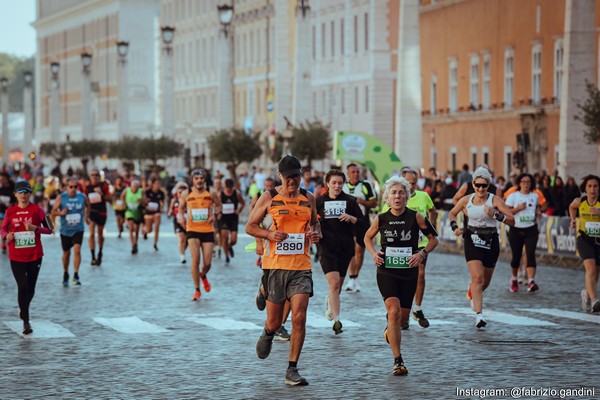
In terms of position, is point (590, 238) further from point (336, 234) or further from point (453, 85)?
point (453, 85)

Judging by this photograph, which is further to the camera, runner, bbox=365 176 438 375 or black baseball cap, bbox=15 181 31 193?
black baseball cap, bbox=15 181 31 193

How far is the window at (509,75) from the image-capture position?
192 feet

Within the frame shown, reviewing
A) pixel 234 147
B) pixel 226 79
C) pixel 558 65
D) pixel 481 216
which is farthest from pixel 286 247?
pixel 234 147

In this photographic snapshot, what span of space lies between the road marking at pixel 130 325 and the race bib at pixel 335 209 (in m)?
2.23

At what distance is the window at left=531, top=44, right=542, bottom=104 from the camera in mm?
55688

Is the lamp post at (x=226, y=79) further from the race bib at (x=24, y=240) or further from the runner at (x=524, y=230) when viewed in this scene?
the race bib at (x=24, y=240)

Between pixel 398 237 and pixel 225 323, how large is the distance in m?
5.07

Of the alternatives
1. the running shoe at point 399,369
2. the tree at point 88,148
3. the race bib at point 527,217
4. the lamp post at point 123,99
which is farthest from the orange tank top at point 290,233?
the tree at point 88,148

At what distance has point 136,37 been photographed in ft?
472

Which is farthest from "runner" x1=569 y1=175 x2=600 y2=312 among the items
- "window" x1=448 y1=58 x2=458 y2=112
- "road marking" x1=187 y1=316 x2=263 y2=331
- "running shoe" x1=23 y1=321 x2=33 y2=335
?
"window" x1=448 y1=58 x2=458 y2=112

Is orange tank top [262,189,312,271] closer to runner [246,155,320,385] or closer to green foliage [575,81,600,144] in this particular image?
runner [246,155,320,385]

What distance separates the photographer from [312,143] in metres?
68.8

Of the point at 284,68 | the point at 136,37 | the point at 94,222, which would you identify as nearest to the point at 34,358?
the point at 94,222

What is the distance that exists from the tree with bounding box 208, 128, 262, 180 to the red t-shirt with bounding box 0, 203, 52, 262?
5586 cm
